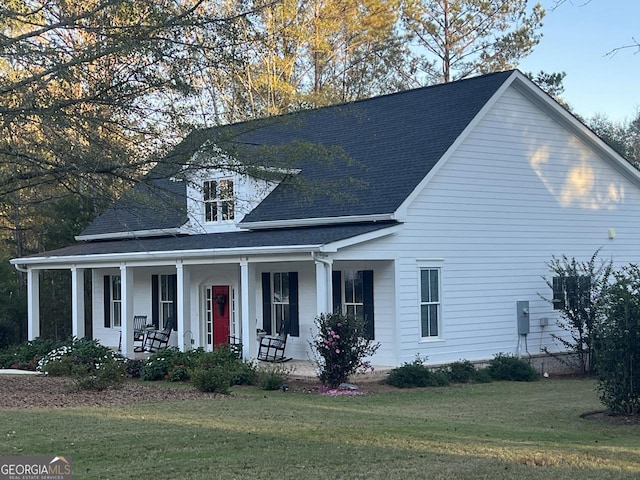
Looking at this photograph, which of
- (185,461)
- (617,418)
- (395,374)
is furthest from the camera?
(395,374)

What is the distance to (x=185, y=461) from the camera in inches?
336

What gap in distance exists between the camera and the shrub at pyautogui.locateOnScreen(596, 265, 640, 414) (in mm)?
12469

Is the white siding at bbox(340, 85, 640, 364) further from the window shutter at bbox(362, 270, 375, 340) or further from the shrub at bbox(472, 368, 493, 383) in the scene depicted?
the shrub at bbox(472, 368, 493, 383)

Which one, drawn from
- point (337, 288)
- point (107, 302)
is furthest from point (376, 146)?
point (107, 302)

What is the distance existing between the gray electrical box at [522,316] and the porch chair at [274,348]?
5.52 m

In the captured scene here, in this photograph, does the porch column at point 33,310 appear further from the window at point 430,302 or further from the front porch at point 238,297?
the window at point 430,302

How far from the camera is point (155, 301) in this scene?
83.4 ft

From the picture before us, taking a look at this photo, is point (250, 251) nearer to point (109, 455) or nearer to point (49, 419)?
point (49, 419)

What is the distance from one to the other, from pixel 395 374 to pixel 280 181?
18.8 ft

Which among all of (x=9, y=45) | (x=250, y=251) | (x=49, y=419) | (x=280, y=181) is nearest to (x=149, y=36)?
(x=9, y=45)

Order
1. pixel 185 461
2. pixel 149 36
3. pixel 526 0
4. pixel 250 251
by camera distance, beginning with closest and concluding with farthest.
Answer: pixel 185 461 → pixel 149 36 → pixel 250 251 → pixel 526 0

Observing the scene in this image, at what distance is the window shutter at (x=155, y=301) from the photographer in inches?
996

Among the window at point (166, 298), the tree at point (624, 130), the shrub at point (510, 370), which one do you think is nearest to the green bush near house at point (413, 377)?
the shrub at point (510, 370)

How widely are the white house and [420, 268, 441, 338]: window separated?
0.12 ft
